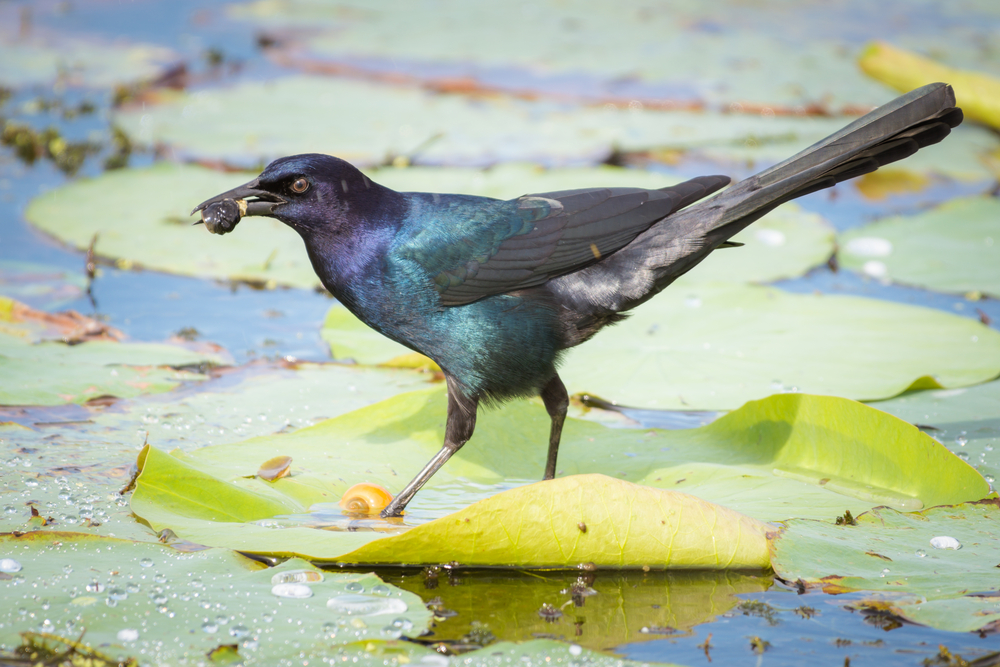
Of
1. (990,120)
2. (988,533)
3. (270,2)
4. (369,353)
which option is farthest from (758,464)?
(270,2)

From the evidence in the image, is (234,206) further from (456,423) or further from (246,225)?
(246,225)

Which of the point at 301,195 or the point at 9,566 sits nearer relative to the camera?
the point at 9,566

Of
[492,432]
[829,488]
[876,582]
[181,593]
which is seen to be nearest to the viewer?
[181,593]

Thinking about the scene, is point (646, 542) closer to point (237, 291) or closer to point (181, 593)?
point (181, 593)

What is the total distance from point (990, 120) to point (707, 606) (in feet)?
17.3

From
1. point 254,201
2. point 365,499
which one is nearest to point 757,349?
point 365,499

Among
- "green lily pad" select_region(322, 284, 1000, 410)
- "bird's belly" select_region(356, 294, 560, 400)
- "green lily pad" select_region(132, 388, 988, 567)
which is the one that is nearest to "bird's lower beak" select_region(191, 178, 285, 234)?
"bird's belly" select_region(356, 294, 560, 400)

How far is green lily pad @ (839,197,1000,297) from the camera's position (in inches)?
192

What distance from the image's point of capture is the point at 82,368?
11.7 feet

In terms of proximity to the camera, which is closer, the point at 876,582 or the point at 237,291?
the point at 876,582

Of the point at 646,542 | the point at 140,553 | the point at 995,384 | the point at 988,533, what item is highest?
the point at 995,384

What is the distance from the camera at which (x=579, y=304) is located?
3193 mm

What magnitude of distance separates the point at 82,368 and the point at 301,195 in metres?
1.18

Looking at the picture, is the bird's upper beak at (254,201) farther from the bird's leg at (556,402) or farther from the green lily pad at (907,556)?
the green lily pad at (907,556)
